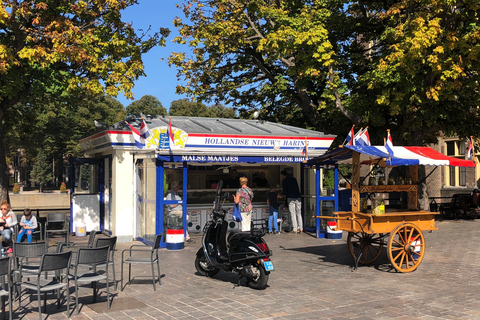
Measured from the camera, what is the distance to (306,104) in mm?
22688

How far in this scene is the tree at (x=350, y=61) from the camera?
57.0ft

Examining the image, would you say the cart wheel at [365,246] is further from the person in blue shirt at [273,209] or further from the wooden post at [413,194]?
the person in blue shirt at [273,209]

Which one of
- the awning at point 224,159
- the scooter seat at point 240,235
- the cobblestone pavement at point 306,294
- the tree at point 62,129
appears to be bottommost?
the cobblestone pavement at point 306,294

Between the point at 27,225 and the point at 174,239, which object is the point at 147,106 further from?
the point at 174,239

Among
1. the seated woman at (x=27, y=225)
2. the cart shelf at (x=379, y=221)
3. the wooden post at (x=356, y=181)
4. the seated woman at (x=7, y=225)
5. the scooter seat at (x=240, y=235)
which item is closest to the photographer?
the scooter seat at (x=240, y=235)

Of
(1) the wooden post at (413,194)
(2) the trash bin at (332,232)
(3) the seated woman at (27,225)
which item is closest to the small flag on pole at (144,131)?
(3) the seated woman at (27,225)

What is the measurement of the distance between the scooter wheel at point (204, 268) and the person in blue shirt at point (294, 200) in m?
6.94

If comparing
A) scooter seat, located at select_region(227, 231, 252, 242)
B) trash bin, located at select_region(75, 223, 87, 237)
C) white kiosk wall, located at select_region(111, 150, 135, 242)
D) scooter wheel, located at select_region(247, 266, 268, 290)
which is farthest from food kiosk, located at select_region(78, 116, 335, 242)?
scooter wheel, located at select_region(247, 266, 268, 290)

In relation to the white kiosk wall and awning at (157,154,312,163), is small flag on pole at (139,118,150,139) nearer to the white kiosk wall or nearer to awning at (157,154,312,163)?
awning at (157,154,312,163)

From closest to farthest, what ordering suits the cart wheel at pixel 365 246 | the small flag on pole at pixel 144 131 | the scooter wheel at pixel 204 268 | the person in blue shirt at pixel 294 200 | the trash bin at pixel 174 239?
the scooter wheel at pixel 204 268
the cart wheel at pixel 365 246
the trash bin at pixel 174 239
the small flag on pole at pixel 144 131
the person in blue shirt at pixel 294 200

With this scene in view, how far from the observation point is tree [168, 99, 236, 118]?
219 ft

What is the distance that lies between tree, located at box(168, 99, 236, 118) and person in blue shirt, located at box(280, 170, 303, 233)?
161ft

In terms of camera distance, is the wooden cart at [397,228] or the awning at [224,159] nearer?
the wooden cart at [397,228]

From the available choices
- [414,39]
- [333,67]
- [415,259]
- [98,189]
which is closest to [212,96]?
[333,67]
